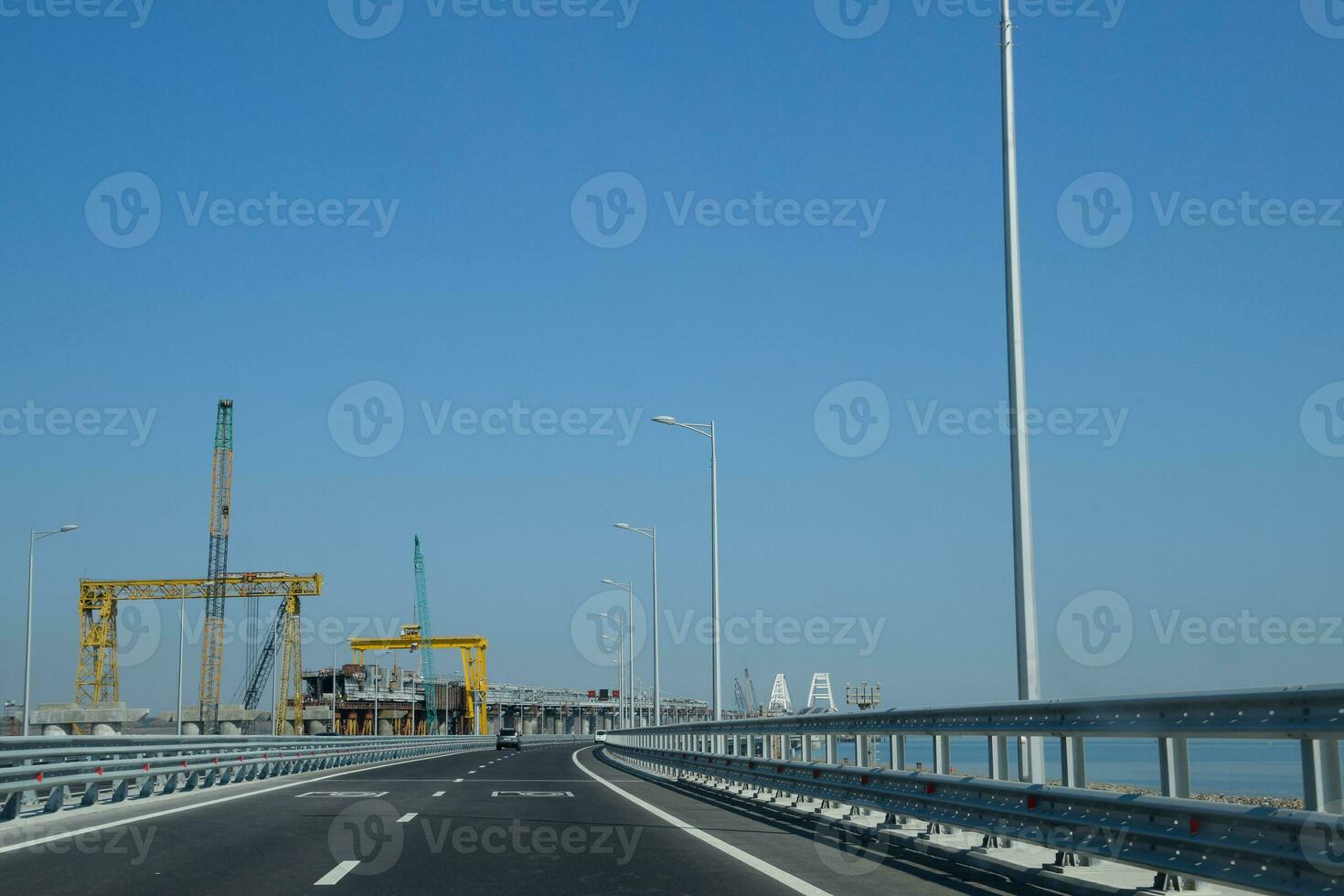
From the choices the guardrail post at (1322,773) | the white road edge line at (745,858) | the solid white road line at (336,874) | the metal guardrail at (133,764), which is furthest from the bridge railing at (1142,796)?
the metal guardrail at (133,764)

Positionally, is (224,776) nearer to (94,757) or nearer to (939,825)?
(94,757)

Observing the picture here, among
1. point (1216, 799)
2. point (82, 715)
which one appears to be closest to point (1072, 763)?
point (1216, 799)

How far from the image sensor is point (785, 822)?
1778 centimetres

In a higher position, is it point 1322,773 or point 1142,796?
point 1322,773

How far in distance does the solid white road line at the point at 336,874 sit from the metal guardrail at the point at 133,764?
5697 mm

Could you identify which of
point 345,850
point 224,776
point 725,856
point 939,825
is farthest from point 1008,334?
point 224,776

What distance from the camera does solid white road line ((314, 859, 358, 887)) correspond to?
1091 cm

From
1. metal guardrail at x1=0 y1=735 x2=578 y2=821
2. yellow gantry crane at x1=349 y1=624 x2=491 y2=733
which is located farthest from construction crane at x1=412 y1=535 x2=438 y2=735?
→ metal guardrail at x1=0 y1=735 x2=578 y2=821

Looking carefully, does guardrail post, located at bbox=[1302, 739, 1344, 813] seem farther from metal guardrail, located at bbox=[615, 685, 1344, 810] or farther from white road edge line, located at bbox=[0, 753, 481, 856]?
white road edge line, located at bbox=[0, 753, 481, 856]

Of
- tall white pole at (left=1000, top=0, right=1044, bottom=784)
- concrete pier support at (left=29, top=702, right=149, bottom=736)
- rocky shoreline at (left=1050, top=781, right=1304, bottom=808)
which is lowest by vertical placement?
concrete pier support at (left=29, top=702, right=149, bottom=736)

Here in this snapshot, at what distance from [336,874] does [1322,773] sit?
7.81 meters

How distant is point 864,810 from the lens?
1656 centimetres

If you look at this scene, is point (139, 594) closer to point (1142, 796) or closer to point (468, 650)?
point (468, 650)

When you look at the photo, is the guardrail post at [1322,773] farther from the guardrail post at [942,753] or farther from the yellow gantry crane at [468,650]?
the yellow gantry crane at [468,650]
